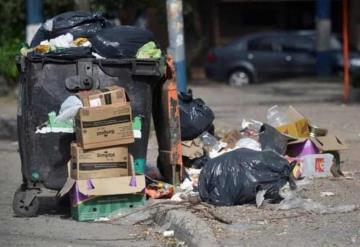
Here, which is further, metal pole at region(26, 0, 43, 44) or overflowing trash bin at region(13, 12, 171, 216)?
metal pole at region(26, 0, 43, 44)

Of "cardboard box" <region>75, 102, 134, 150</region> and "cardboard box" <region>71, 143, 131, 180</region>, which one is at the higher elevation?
"cardboard box" <region>75, 102, 134, 150</region>

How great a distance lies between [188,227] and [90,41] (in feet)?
7.46

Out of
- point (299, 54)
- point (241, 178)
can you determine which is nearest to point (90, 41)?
point (241, 178)

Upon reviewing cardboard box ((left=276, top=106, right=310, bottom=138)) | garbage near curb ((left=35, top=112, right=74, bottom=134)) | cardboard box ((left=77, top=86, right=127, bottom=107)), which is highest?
cardboard box ((left=77, top=86, right=127, bottom=107))

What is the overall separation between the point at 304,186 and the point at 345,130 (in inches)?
157

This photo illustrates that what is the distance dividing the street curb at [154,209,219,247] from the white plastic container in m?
Answer: 1.88

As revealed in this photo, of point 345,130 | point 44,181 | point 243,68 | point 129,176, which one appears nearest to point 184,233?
point 129,176

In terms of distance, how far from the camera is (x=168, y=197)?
8336mm

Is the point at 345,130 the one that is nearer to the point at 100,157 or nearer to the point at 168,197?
the point at 168,197

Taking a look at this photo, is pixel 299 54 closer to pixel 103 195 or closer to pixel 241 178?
pixel 241 178

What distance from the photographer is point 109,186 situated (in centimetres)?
770

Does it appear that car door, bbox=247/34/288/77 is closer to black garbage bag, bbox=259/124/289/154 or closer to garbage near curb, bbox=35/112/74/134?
black garbage bag, bbox=259/124/289/154

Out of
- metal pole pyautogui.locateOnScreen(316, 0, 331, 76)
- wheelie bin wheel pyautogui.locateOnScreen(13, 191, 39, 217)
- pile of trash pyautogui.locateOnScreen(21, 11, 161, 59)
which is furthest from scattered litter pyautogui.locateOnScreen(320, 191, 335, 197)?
metal pole pyautogui.locateOnScreen(316, 0, 331, 76)

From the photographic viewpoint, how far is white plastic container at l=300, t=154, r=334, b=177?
8.98 metres
